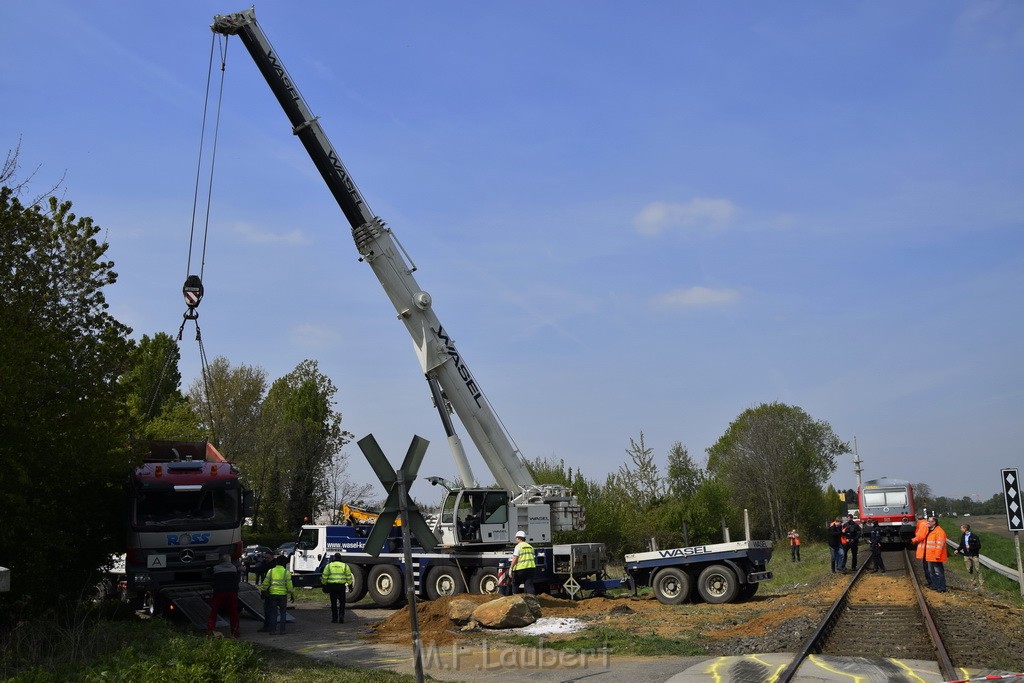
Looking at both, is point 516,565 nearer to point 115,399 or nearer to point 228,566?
point 228,566

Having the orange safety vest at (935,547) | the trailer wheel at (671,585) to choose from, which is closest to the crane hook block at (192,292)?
the trailer wheel at (671,585)

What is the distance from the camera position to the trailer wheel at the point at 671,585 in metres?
19.3

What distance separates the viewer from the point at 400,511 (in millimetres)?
9547

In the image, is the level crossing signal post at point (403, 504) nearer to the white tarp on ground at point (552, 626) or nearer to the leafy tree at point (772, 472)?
the white tarp on ground at point (552, 626)

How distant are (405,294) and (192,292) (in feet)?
15.5

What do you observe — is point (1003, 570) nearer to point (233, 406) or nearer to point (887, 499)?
point (887, 499)

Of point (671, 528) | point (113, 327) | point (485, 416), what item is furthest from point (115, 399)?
point (671, 528)

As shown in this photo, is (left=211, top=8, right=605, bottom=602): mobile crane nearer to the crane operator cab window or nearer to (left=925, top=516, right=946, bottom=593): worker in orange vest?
the crane operator cab window

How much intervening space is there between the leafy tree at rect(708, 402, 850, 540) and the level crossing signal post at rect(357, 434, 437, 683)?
168ft

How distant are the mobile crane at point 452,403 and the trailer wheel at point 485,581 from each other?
4 centimetres

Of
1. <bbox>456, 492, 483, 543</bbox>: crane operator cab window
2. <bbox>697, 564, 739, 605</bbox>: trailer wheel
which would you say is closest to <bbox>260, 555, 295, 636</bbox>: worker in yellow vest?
<bbox>456, 492, 483, 543</bbox>: crane operator cab window

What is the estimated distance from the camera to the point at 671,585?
1953cm

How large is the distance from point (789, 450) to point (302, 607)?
48.3m

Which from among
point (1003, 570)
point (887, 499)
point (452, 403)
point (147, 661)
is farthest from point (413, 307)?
point (887, 499)
